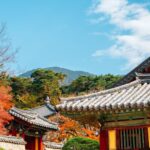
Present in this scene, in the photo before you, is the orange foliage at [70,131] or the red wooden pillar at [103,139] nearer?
the red wooden pillar at [103,139]

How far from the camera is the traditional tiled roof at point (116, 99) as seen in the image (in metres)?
10.8

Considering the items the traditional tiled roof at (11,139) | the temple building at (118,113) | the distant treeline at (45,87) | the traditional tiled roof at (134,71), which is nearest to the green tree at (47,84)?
the distant treeline at (45,87)

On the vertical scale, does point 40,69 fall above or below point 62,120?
above

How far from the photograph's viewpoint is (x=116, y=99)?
11398 mm

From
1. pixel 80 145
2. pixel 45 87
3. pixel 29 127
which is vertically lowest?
pixel 80 145

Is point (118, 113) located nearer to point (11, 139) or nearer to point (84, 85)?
point (11, 139)

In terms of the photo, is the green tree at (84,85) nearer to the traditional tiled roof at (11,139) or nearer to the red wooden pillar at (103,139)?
the traditional tiled roof at (11,139)

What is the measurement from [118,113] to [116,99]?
1.81 ft

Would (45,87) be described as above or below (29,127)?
above

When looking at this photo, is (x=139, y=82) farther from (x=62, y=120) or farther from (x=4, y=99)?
(x=62, y=120)

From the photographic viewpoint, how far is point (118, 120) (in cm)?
1186

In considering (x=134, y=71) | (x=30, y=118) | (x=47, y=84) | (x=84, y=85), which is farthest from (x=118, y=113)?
(x=84, y=85)

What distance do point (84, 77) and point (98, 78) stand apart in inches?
117

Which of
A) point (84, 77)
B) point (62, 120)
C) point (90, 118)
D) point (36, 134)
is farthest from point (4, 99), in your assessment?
point (84, 77)
